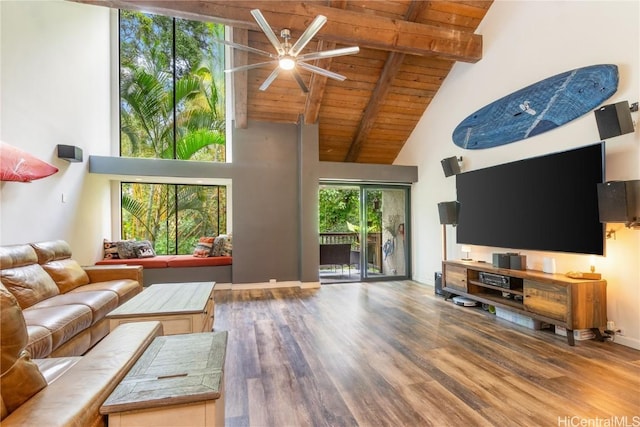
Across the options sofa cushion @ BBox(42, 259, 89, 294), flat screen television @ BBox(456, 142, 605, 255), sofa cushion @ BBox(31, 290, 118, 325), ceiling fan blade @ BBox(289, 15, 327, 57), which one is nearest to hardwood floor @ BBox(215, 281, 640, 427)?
flat screen television @ BBox(456, 142, 605, 255)

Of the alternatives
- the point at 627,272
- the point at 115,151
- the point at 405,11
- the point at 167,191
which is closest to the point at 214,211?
the point at 167,191

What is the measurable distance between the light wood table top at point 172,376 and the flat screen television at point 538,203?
3580mm

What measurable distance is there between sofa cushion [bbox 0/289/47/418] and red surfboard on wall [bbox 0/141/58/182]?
283 centimetres

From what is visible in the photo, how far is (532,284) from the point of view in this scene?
11.0ft

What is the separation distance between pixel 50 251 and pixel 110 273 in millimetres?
710

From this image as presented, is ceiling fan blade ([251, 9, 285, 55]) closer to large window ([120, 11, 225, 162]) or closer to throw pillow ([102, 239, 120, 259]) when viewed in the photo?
large window ([120, 11, 225, 162])

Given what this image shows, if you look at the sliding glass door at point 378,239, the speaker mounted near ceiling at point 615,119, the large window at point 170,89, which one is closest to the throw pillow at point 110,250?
the large window at point 170,89

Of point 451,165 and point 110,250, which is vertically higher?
point 451,165

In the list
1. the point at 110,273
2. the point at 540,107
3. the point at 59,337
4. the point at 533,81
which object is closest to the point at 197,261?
the point at 110,273

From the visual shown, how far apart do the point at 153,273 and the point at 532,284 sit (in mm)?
5757

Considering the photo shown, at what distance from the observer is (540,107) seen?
3.73 metres

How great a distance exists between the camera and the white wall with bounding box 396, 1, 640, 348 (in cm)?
290

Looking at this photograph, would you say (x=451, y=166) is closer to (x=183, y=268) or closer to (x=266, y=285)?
(x=266, y=285)

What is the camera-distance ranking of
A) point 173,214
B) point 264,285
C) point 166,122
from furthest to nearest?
point 166,122 → point 173,214 → point 264,285
